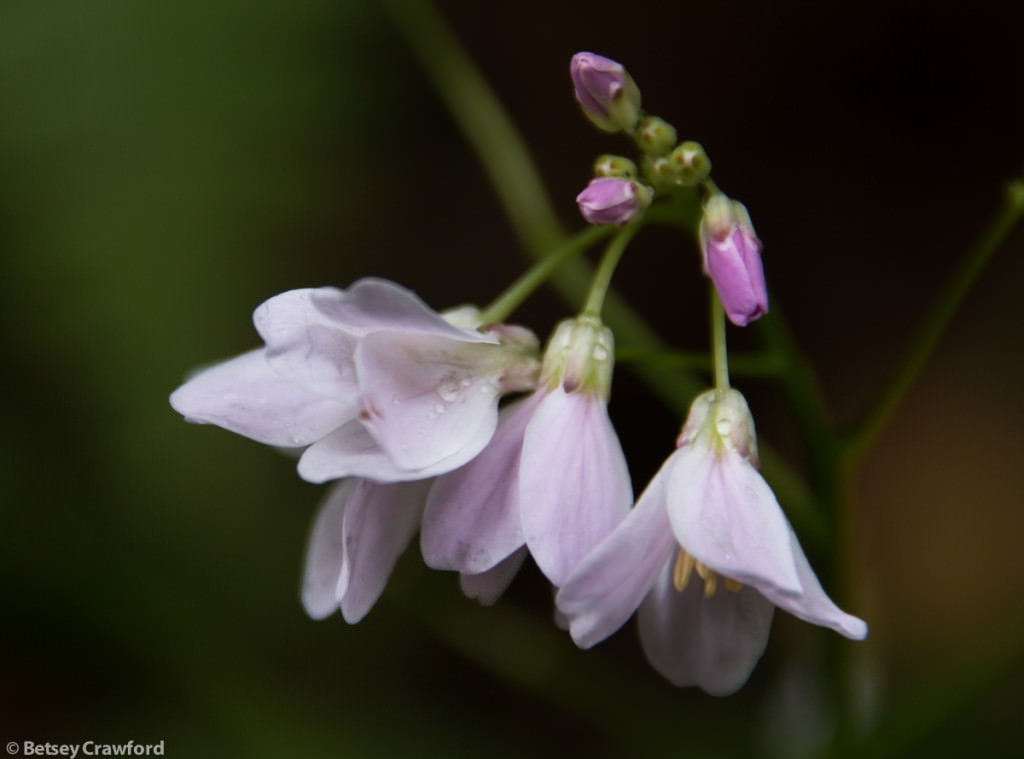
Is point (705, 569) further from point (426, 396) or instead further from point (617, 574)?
point (426, 396)

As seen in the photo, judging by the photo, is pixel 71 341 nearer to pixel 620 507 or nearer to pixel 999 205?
pixel 620 507

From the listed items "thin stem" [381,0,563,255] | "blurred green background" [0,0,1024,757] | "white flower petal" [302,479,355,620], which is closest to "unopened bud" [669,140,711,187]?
"white flower petal" [302,479,355,620]

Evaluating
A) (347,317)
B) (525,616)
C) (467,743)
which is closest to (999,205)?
(525,616)

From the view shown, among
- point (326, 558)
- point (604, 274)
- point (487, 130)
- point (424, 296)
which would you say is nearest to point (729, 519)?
point (604, 274)

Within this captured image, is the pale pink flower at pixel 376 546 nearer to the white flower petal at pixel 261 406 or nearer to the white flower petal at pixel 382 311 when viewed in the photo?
the white flower petal at pixel 261 406

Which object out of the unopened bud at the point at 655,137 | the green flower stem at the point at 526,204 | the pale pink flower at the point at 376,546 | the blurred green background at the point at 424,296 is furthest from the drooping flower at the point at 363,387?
the blurred green background at the point at 424,296
